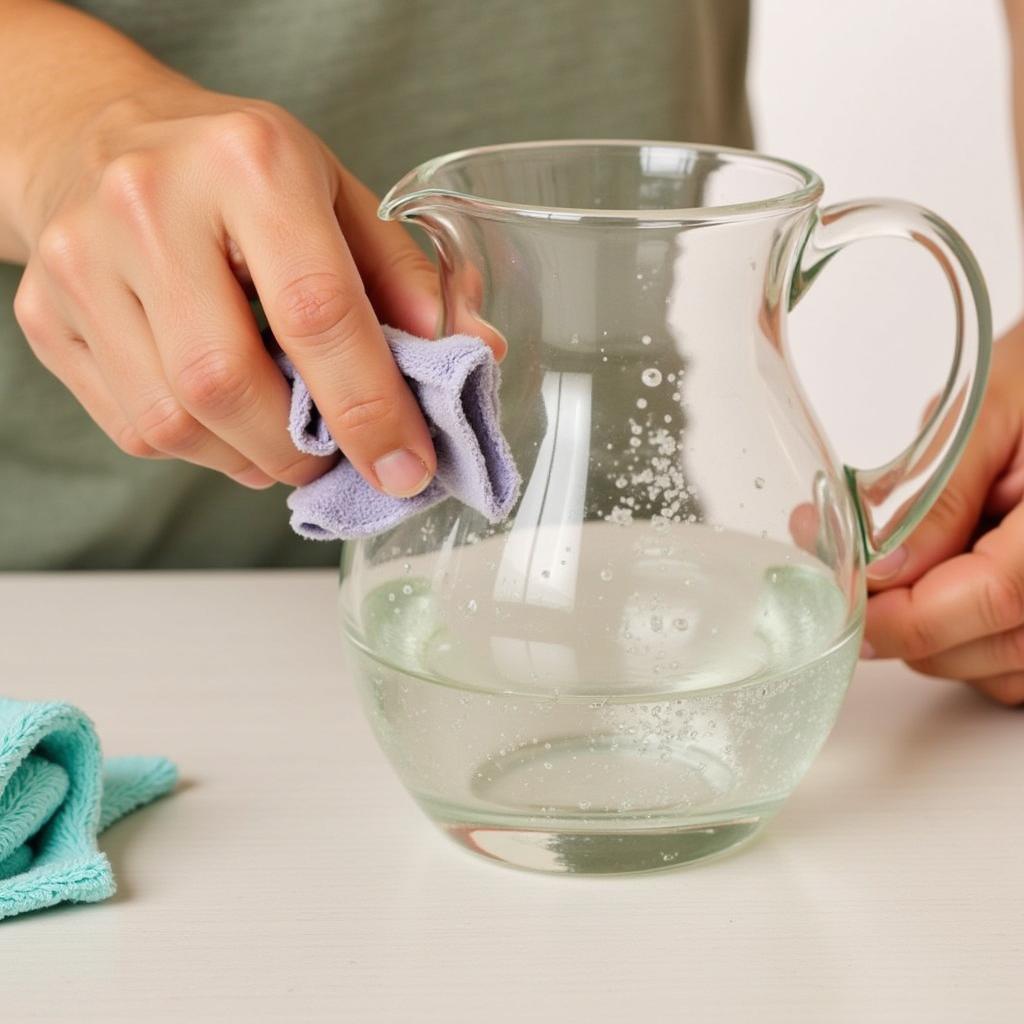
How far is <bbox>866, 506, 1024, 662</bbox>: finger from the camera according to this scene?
24.9 inches

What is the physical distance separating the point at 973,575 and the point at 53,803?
0.38m

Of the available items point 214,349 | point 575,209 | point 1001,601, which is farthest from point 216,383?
point 1001,601

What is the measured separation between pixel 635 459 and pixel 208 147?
17 cm

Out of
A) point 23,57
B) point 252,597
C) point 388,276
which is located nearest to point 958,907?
point 388,276

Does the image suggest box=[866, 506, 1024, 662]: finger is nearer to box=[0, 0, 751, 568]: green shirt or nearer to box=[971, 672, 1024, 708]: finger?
box=[971, 672, 1024, 708]: finger

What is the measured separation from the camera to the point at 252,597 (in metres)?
0.80

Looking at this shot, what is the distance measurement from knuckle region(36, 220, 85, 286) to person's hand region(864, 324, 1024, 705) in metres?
0.33

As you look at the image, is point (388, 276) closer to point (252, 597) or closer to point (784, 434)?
point (784, 434)

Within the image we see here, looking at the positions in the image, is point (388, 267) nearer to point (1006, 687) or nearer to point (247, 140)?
point (247, 140)

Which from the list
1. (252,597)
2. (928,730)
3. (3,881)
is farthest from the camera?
(252,597)

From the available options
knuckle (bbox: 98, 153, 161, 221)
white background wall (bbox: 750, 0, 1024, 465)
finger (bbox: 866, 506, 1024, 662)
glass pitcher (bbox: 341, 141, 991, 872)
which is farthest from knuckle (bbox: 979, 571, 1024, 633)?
white background wall (bbox: 750, 0, 1024, 465)

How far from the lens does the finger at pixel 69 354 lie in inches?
22.4

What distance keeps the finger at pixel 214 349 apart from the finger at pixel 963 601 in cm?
29

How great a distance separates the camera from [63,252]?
20.9 inches
